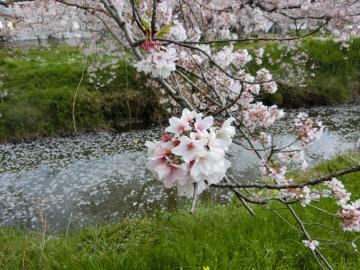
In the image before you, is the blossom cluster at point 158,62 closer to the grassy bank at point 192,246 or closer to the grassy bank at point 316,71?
the grassy bank at point 192,246

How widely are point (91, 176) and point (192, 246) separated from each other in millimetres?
4974

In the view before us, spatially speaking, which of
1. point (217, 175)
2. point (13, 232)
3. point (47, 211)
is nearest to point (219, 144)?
point (217, 175)

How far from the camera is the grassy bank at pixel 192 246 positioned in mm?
2779

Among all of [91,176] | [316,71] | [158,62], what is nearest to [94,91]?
[91,176]

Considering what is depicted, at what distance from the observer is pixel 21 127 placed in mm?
9938

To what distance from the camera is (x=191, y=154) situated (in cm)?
104

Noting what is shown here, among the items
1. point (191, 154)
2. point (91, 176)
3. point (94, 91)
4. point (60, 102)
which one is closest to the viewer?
point (191, 154)

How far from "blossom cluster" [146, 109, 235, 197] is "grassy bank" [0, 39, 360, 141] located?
740 centimetres

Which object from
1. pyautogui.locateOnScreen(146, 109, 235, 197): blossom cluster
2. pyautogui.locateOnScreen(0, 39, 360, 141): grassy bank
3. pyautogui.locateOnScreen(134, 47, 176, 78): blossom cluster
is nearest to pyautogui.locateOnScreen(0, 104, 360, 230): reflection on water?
pyautogui.locateOnScreen(0, 39, 360, 141): grassy bank

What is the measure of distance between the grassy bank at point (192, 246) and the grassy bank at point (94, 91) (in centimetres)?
476

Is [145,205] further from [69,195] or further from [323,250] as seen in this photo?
[323,250]

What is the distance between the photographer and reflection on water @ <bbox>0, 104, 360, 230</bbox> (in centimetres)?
614

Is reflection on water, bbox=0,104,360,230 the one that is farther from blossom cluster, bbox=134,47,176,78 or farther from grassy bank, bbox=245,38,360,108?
blossom cluster, bbox=134,47,176,78

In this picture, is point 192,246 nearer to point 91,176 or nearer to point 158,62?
point 158,62
